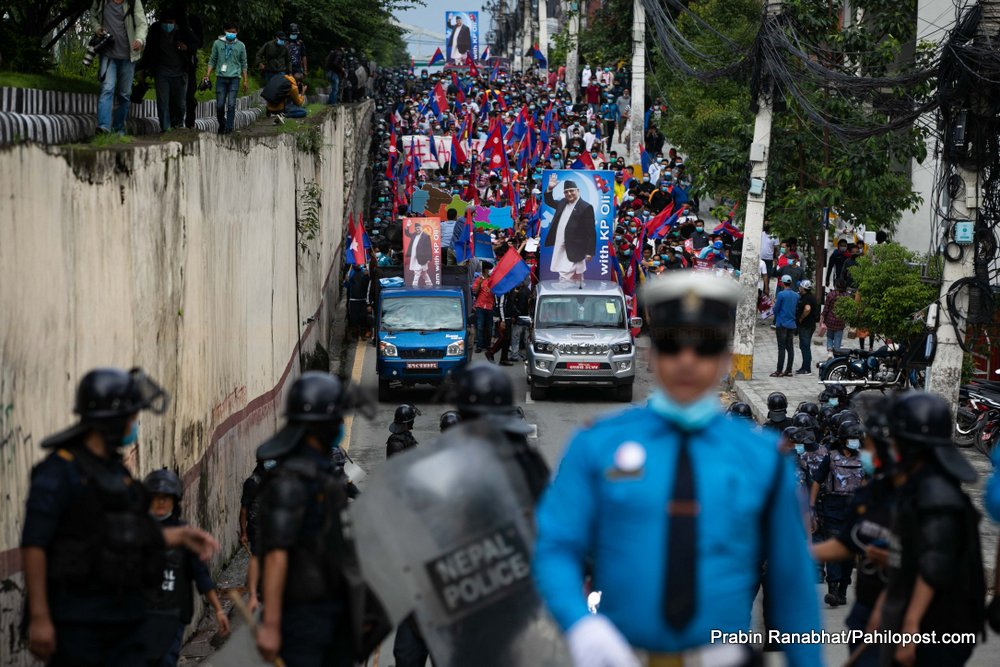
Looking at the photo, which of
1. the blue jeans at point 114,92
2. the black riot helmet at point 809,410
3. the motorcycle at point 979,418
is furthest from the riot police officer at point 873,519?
the motorcycle at point 979,418

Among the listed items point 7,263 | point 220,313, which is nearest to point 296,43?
point 220,313

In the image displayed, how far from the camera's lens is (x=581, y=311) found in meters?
24.1

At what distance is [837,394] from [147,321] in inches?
312

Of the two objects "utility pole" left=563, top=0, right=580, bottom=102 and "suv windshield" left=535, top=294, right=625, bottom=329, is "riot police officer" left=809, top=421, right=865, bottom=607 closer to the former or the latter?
"suv windshield" left=535, top=294, right=625, bottom=329

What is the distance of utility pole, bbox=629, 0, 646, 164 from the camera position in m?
45.0

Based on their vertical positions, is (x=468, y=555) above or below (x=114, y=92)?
below

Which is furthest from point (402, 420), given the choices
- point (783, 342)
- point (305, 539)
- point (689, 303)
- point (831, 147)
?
point (831, 147)

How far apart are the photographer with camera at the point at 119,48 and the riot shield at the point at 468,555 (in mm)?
9515

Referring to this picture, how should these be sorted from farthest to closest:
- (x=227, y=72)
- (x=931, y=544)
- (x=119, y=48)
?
(x=227, y=72), (x=119, y=48), (x=931, y=544)

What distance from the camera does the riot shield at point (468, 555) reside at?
5.23 meters

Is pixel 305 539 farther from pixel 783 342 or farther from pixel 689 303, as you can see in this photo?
pixel 783 342

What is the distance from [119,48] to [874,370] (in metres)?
11.8

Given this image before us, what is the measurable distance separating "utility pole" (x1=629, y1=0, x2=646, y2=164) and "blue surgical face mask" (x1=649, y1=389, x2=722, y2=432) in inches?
1652

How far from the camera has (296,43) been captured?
3052 centimetres
